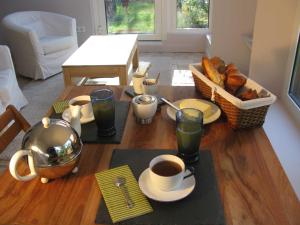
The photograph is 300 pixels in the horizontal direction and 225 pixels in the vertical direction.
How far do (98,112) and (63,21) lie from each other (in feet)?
A: 11.0

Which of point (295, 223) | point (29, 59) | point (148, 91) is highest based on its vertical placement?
point (148, 91)

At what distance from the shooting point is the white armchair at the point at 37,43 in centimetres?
357

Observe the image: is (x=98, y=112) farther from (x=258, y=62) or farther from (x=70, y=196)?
(x=258, y=62)

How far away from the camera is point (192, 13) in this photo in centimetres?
461

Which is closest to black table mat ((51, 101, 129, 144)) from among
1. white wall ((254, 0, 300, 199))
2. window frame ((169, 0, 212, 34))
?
white wall ((254, 0, 300, 199))

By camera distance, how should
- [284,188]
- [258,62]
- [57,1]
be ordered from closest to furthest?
1. [284,188]
2. [258,62]
3. [57,1]

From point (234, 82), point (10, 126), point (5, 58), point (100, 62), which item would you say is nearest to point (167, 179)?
point (234, 82)

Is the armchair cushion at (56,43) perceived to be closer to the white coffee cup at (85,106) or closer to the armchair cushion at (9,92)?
the armchair cushion at (9,92)

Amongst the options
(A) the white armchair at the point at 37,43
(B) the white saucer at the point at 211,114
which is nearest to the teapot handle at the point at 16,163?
(B) the white saucer at the point at 211,114

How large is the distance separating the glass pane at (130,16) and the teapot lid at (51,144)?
156 inches

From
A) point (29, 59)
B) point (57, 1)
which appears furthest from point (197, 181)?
point (57, 1)

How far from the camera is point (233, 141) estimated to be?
3.71ft

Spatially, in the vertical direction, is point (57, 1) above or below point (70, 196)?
above

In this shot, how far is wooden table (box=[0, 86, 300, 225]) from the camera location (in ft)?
2.71
